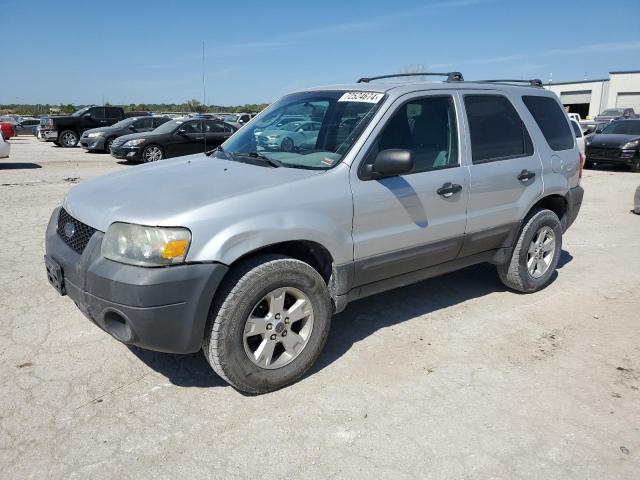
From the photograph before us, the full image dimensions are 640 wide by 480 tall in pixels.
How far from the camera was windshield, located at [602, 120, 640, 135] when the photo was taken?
621 inches

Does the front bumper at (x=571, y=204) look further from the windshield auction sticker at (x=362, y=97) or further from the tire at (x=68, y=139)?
the tire at (x=68, y=139)

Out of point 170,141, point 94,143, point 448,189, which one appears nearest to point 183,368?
point 448,189

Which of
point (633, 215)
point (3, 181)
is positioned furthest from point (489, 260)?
point (3, 181)

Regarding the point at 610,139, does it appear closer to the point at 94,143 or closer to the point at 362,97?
the point at 362,97

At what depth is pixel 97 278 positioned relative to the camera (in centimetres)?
286

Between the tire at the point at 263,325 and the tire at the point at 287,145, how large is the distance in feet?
3.29

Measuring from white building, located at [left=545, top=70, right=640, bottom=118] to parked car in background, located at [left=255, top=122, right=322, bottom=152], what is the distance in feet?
169

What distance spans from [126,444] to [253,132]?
8.30 feet

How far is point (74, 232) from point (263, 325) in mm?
1297

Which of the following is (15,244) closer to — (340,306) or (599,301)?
(340,306)

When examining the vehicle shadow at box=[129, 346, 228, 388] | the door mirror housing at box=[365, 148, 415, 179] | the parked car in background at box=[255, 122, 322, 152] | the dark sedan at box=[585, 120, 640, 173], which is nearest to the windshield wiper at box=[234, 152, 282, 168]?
the parked car in background at box=[255, 122, 322, 152]

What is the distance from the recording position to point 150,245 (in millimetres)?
2797

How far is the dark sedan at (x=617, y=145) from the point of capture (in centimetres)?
1493

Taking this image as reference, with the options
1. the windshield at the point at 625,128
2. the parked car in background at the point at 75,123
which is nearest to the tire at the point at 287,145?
the windshield at the point at 625,128
